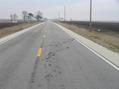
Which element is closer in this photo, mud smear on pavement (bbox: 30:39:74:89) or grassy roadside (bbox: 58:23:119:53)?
mud smear on pavement (bbox: 30:39:74:89)

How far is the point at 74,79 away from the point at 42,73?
1408 millimetres

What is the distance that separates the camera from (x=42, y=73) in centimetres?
903

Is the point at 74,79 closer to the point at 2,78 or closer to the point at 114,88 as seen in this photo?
the point at 114,88

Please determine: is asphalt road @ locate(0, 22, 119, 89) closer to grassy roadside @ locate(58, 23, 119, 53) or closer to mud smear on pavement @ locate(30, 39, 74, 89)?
mud smear on pavement @ locate(30, 39, 74, 89)

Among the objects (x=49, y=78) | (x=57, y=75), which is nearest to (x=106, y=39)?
(x=57, y=75)

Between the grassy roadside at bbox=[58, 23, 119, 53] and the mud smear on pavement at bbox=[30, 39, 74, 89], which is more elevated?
the grassy roadside at bbox=[58, 23, 119, 53]

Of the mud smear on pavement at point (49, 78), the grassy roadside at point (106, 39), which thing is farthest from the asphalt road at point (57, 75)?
the grassy roadside at point (106, 39)

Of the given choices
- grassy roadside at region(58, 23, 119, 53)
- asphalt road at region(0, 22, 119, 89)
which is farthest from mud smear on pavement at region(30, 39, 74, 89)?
grassy roadside at region(58, 23, 119, 53)

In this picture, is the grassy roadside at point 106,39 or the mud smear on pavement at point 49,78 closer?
the mud smear on pavement at point 49,78

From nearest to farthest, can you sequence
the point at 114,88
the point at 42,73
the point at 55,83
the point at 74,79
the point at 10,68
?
the point at 114,88 → the point at 55,83 → the point at 74,79 → the point at 42,73 → the point at 10,68

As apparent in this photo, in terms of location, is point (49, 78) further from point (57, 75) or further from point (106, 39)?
point (106, 39)

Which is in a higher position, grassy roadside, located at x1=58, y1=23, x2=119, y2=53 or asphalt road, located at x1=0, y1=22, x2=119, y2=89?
grassy roadside, located at x1=58, y1=23, x2=119, y2=53

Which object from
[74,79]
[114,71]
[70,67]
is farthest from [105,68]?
[74,79]

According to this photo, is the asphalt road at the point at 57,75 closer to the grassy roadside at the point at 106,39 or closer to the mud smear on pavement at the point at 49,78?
the mud smear on pavement at the point at 49,78
